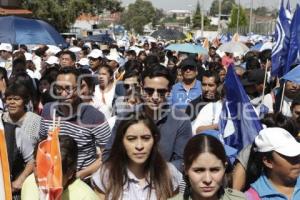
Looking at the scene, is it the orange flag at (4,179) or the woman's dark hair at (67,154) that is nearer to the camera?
the orange flag at (4,179)

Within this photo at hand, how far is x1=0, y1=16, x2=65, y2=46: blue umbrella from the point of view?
9.43 m

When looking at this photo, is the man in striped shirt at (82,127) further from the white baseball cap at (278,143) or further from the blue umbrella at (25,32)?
the blue umbrella at (25,32)

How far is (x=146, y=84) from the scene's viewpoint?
4.11 meters

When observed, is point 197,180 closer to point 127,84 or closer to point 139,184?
point 139,184

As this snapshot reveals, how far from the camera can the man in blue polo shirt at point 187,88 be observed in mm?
7338

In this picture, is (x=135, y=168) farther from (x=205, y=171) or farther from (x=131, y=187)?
(x=205, y=171)

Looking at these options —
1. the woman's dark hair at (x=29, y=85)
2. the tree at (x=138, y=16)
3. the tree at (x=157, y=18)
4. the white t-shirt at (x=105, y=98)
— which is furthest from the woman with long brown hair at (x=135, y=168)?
the tree at (x=157, y=18)

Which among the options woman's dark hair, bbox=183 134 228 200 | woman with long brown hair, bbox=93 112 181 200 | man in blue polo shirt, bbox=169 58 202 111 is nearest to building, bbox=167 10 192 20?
man in blue polo shirt, bbox=169 58 202 111

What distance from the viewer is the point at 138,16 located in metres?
91.0

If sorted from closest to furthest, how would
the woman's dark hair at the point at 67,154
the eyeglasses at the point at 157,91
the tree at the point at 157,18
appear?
the woman's dark hair at the point at 67,154 < the eyeglasses at the point at 157,91 < the tree at the point at 157,18

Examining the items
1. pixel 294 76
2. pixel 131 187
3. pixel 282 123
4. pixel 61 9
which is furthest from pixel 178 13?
pixel 131 187

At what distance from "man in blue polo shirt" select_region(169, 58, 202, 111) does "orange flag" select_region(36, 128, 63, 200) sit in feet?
12.9

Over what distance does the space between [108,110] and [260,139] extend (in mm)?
3738

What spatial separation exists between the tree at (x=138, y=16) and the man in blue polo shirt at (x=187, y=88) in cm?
7633
